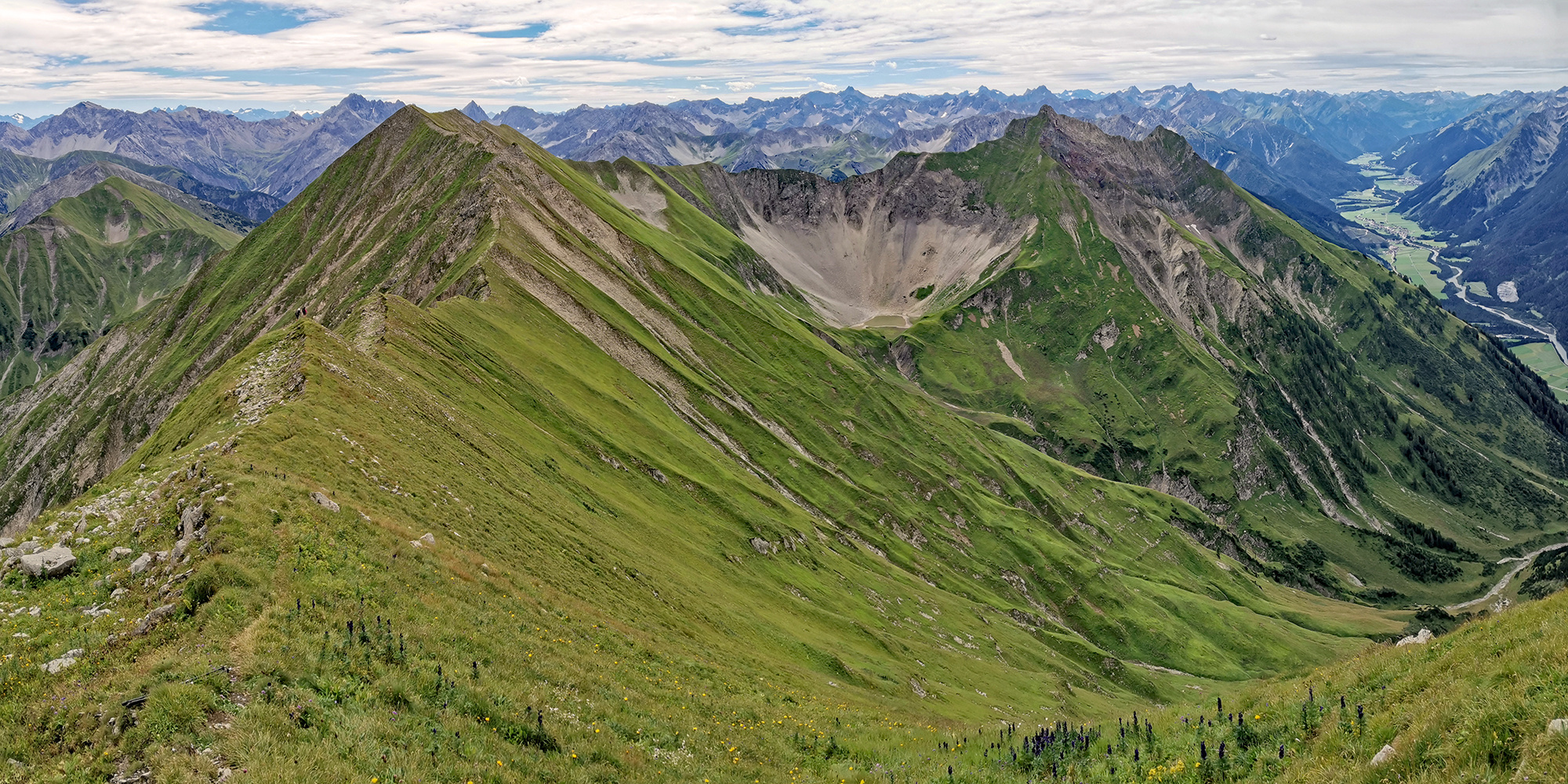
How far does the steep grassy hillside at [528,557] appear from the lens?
2050cm

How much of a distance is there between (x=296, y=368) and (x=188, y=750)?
137 feet

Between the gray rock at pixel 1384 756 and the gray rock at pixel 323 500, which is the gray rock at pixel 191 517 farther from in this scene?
the gray rock at pixel 1384 756

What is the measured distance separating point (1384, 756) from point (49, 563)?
38654 mm

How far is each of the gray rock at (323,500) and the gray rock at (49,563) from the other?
319 inches

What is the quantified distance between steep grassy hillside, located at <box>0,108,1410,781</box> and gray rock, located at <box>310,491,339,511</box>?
0.76 ft

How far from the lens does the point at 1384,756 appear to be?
1529 centimetres

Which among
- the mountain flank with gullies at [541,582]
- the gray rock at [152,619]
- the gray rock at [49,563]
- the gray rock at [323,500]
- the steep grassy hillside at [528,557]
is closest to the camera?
the mountain flank with gullies at [541,582]

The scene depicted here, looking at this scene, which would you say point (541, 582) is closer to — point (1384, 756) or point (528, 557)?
point (528, 557)

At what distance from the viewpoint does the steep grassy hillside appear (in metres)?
20.5

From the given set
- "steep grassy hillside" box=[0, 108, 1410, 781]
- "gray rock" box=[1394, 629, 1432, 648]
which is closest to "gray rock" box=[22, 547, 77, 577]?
"steep grassy hillside" box=[0, 108, 1410, 781]

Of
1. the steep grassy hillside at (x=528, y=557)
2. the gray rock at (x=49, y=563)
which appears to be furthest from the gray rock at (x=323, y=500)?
the gray rock at (x=49, y=563)

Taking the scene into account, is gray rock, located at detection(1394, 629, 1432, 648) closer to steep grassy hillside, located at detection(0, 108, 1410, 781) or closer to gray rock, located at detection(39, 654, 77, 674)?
steep grassy hillside, located at detection(0, 108, 1410, 781)

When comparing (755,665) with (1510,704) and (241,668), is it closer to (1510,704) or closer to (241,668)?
(241,668)

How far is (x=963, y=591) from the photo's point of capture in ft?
423
